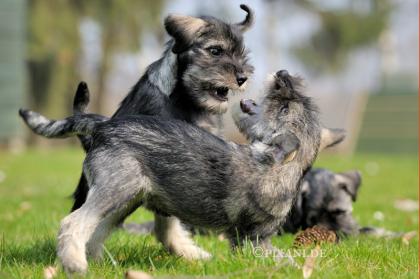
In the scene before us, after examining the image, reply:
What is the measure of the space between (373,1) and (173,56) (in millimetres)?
32398

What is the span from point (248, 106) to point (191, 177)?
2.15 ft

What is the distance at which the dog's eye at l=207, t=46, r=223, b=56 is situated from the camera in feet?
16.2

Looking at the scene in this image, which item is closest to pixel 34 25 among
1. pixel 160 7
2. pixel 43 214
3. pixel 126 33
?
pixel 126 33

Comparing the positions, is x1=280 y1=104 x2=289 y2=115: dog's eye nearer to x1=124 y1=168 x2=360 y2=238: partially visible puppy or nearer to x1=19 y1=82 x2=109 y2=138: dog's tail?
x1=19 y1=82 x2=109 y2=138: dog's tail

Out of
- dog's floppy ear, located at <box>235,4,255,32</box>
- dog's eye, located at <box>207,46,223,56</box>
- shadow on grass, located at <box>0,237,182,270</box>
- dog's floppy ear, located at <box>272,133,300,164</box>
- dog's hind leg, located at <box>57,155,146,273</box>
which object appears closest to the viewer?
dog's hind leg, located at <box>57,155,146,273</box>

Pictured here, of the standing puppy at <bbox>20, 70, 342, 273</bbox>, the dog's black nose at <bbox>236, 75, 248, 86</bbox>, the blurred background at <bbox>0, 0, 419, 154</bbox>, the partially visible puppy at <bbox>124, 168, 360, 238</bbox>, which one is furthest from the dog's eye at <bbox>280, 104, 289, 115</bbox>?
the blurred background at <bbox>0, 0, 419, 154</bbox>

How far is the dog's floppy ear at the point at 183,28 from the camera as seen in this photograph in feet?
16.3

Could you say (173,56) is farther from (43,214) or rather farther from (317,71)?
(317,71)

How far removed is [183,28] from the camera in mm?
4973

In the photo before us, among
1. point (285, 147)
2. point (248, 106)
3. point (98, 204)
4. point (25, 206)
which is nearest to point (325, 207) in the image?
point (248, 106)

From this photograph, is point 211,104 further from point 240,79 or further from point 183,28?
point 183,28

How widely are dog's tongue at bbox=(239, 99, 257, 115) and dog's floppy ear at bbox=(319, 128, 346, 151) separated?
19.6 inches

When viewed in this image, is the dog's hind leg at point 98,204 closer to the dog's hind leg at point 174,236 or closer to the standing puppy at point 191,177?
the standing puppy at point 191,177

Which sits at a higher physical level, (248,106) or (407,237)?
(248,106)
